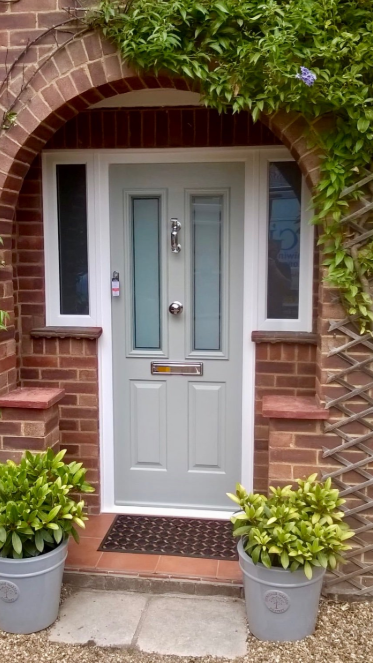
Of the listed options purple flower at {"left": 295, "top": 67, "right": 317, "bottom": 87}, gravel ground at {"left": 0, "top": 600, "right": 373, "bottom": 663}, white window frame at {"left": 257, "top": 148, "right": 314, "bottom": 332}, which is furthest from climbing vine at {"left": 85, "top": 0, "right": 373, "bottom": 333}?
gravel ground at {"left": 0, "top": 600, "right": 373, "bottom": 663}

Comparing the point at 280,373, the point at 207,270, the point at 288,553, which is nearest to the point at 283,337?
the point at 280,373

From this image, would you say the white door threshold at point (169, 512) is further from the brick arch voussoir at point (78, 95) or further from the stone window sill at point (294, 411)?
the brick arch voussoir at point (78, 95)

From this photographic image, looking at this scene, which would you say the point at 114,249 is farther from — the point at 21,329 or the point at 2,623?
the point at 2,623

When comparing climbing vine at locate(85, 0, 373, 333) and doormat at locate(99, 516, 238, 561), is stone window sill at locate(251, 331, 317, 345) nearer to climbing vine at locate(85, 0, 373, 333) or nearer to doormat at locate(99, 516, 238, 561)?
climbing vine at locate(85, 0, 373, 333)

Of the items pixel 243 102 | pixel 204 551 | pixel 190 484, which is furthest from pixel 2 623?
pixel 243 102

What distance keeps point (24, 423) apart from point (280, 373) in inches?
57.9

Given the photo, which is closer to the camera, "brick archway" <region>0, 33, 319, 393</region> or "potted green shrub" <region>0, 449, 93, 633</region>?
"potted green shrub" <region>0, 449, 93, 633</region>

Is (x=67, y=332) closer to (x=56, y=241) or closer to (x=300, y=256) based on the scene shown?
(x=56, y=241)

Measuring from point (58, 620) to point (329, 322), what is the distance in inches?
75.6

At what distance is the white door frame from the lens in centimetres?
321

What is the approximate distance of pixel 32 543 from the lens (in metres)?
2.49

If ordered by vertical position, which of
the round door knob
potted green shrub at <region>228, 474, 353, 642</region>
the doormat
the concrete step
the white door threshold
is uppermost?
the round door knob

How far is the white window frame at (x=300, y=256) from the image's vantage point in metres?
3.17

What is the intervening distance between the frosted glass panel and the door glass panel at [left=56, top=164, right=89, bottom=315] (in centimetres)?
31
